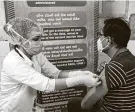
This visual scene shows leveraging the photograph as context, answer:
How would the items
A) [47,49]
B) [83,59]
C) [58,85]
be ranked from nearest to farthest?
[58,85], [47,49], [83,59]

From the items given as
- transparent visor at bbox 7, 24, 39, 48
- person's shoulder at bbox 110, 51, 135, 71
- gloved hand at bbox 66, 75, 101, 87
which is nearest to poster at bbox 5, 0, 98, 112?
transparent visor at bbox 7, 24, 39, 48

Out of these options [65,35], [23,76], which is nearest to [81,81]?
[23,76]

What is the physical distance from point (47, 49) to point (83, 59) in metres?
0.45

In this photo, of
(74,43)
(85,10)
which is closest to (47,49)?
(74,43)

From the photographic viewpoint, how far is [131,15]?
8.80ft

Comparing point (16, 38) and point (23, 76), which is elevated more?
point (16, 38)

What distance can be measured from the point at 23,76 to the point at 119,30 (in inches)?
30.7

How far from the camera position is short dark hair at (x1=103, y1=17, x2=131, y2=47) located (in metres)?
1.58

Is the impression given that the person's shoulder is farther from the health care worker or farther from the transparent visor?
the transparent visor

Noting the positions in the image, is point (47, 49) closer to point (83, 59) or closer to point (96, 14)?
point (83, 59)

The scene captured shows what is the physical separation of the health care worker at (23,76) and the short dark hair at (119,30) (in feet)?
1.08

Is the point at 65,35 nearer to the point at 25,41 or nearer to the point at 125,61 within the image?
the point at 25,41

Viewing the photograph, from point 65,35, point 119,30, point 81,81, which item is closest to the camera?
point 119,30

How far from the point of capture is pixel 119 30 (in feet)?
5.17
